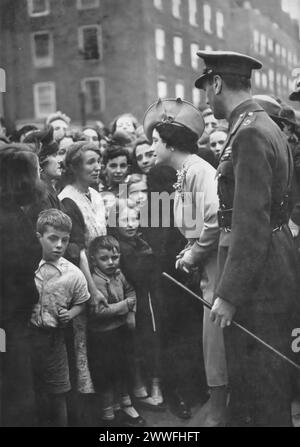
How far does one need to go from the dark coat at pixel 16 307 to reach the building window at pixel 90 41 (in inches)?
49.7

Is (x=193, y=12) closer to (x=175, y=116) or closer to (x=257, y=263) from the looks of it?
(x=175, y=116)

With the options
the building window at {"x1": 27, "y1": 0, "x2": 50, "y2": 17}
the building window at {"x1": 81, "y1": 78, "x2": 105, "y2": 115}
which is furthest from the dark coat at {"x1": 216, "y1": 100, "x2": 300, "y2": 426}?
the building window at {"x1": 27, "y1": 0, "x2": 50, "y2": 17}

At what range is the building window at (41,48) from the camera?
4152mm

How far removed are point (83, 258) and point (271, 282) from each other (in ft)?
4.08

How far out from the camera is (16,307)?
148 inches

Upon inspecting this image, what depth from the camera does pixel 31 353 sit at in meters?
3.72

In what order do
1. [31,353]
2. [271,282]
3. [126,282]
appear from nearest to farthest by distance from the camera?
[271,282], [31,353], [126,282]

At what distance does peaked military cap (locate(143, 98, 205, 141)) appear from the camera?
3.75m

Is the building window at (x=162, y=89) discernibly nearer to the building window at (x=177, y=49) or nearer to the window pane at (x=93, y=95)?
the building window at (x=177, y=49)

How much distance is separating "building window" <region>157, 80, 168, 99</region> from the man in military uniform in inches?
26.4

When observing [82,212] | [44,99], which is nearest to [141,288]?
[82,212]

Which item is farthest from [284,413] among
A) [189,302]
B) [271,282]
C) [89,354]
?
[89,354]

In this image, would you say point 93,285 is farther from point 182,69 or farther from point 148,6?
point 148,6

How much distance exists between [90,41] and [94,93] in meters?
0.36
